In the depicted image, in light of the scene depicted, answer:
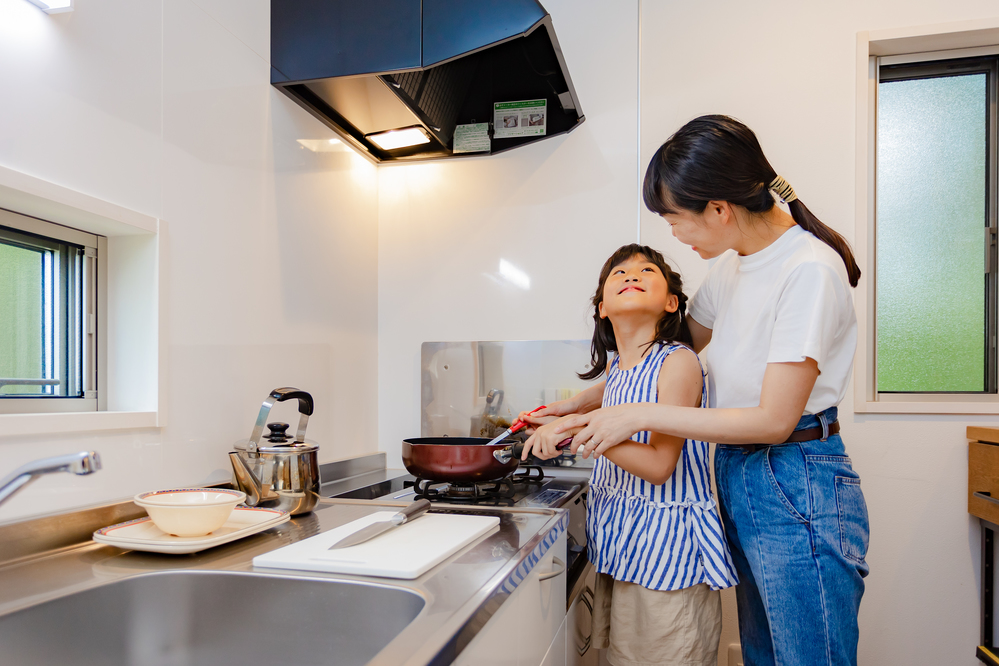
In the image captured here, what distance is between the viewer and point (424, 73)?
59.2 inches

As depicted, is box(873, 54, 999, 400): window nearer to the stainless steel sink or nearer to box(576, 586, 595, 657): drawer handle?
box(576, 586, 595, 657): drawer handle

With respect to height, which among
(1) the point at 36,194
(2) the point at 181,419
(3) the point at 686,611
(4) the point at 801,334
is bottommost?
(3) the point at 686,611

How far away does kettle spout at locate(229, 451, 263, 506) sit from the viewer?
1.05 meters

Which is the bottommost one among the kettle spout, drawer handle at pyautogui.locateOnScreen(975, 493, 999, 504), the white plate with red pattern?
drawer handle at pyautogui.locateOnScreen(975, 493, 999, 504)

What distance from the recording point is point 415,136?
175cm

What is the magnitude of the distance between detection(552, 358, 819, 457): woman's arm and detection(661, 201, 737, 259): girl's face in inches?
9.4

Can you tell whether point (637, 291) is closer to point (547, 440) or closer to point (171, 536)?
point (547, 440)

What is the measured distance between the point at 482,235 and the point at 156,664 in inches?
51.6

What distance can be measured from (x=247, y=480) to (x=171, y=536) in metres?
0.21

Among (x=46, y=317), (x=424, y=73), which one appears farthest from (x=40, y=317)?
(x=424, y=73)

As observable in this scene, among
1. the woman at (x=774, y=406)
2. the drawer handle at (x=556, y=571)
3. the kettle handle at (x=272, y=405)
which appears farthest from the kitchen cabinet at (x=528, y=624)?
the kettle handle at (x=272, y=405)

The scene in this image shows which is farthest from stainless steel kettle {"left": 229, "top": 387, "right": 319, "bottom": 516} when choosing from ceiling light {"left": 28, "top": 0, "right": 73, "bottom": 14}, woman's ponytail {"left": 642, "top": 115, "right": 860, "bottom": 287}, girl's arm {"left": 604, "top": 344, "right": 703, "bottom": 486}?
woman's ponytail {"left": 642, "top": 115, "right": 860, "bottom": 287}

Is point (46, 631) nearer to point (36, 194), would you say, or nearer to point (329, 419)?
point (36, 194)

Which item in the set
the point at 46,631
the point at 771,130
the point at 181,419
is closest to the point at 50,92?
the point at 181,419
